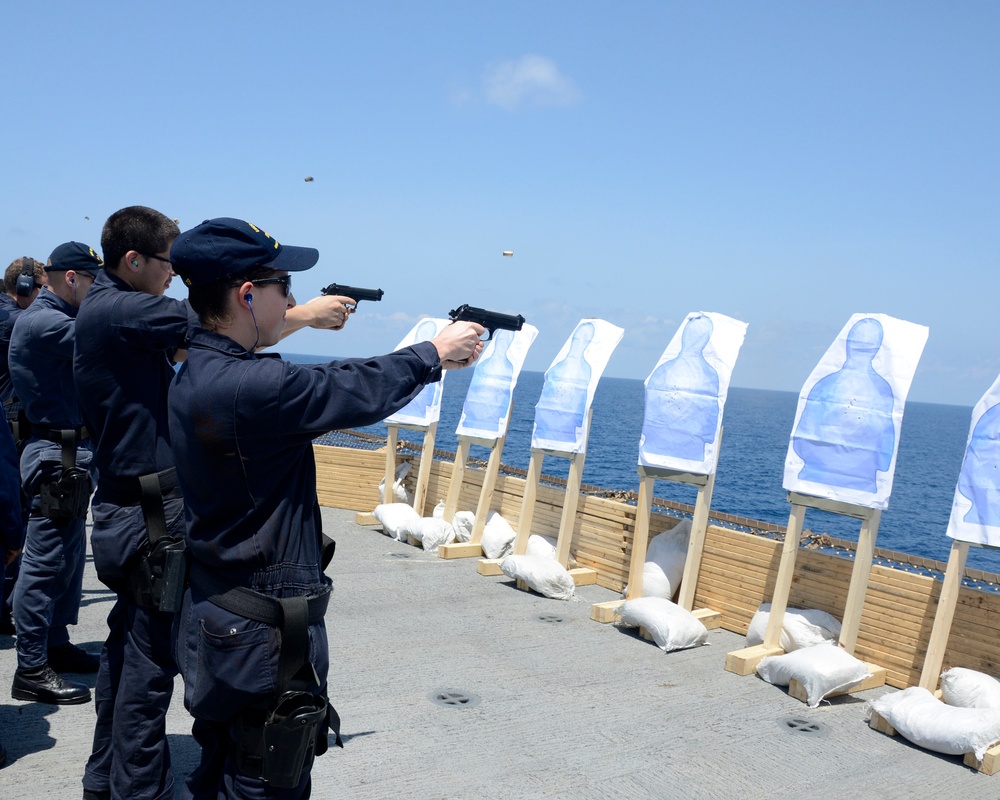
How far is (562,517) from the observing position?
660cm

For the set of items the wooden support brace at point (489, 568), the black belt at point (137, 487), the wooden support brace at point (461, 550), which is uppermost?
the black belt at point (137, 487)

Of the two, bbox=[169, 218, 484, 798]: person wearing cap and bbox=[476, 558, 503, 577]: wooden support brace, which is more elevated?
bbox=[169, 218, 484, 798]: person wearing cap

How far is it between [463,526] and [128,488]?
4.76 m

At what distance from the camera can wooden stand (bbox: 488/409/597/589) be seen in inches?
255

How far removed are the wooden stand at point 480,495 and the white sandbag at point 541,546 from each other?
524 millimetres

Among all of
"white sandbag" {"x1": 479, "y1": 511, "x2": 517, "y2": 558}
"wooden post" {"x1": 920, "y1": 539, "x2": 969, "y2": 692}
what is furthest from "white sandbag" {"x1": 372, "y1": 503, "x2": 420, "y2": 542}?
"wooden post" {"x1": 920, "y1": 539, "x2": 969, "y2": 692}

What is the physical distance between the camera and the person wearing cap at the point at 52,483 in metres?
3.80

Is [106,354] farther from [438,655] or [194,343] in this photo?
[438,655]

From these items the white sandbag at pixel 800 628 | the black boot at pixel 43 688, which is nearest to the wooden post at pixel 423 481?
the white sandbag at pixel 800 628

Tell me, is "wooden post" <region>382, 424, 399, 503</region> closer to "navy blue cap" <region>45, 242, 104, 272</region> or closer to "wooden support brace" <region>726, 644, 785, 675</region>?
"wooden support brace" <region>726, 644, 785, 675</region>

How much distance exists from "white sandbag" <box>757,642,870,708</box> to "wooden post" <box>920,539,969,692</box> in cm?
31

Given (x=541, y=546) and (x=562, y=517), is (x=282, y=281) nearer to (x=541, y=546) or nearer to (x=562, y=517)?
(x=562, y=517)

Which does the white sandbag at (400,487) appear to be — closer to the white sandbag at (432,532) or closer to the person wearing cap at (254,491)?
the white sandbag at (432,532)

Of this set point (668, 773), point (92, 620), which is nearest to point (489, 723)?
point (668, 773)
